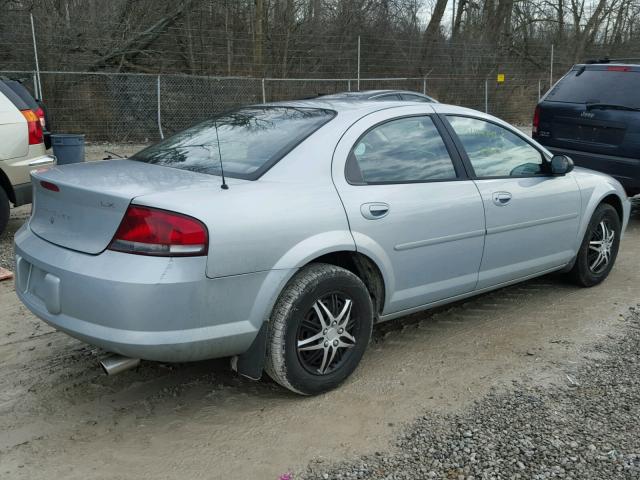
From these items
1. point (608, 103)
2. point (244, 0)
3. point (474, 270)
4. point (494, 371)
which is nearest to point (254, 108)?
point (474, 270)

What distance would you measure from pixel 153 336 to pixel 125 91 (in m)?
11.9

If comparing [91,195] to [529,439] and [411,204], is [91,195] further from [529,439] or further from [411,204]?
[529,439]

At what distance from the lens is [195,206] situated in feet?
9.70

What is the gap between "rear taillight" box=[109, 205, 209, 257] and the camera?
289 cm

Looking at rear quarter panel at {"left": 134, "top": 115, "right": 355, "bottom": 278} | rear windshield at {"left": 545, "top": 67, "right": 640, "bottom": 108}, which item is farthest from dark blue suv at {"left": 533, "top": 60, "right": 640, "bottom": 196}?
rear quarter panel at {"left": 134, "top": 115, "right": 355, "bottom": 278}

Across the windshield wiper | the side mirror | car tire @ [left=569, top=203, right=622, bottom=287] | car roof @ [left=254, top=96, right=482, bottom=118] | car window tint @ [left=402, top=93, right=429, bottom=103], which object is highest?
car roof @ [left=254, top=96, right=482, bottom=118]

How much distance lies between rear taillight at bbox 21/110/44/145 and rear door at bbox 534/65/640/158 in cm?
580

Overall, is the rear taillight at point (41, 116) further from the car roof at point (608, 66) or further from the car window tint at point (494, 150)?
the car roof at point (608, 66)

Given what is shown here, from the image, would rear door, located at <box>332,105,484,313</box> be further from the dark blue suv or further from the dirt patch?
the dark blue suv

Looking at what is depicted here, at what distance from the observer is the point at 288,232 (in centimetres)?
318

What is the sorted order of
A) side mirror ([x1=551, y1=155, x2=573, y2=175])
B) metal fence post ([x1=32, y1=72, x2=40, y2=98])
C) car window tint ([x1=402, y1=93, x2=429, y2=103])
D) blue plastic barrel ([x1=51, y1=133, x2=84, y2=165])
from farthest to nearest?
metal fence post ([x1=32, y1=72, x2=40, y2=98]) → blue plastic barrel ([x1=51, y1=133, x2=84, y2=165]) → car window tint ([x1=402, y1=93, x2=429, y2=103]) → side mirror ([x1=551, y1=155, x2=573, y2=175])

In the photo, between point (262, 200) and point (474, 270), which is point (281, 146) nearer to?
point (262, 200)

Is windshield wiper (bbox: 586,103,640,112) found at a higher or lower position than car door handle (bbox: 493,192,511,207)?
higher

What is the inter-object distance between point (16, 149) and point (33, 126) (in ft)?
1.00
